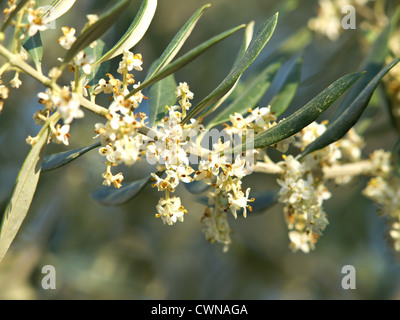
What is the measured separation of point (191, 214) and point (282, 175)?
2.55m

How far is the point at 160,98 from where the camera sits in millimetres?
1668

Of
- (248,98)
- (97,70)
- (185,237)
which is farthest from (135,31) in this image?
(185,237)

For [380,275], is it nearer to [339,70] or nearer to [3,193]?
[339,70]

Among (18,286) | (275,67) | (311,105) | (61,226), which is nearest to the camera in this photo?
(311,105)

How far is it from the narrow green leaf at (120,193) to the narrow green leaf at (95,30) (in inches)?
21.0

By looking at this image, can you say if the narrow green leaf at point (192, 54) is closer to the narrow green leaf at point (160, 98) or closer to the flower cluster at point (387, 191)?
the narrow green leaf at point (160, 98)

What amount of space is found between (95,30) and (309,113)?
2.20ft

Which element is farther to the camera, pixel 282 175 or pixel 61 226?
pixel 61 226

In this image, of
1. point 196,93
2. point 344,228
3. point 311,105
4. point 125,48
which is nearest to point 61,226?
point 196,93

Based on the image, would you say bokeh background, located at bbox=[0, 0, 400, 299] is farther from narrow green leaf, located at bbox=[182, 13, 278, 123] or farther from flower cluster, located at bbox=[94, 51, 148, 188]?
flower cluster, located at bbox=[94, 51, 148, 188]

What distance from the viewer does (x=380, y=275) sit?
14.6 ft

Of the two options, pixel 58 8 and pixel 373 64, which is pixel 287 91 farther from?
pixel 58 8

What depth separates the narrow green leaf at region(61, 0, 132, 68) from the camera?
1.11 m

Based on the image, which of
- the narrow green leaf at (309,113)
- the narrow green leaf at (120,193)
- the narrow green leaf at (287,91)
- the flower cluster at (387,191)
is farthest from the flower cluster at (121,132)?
the flower cluster at (387,191)
